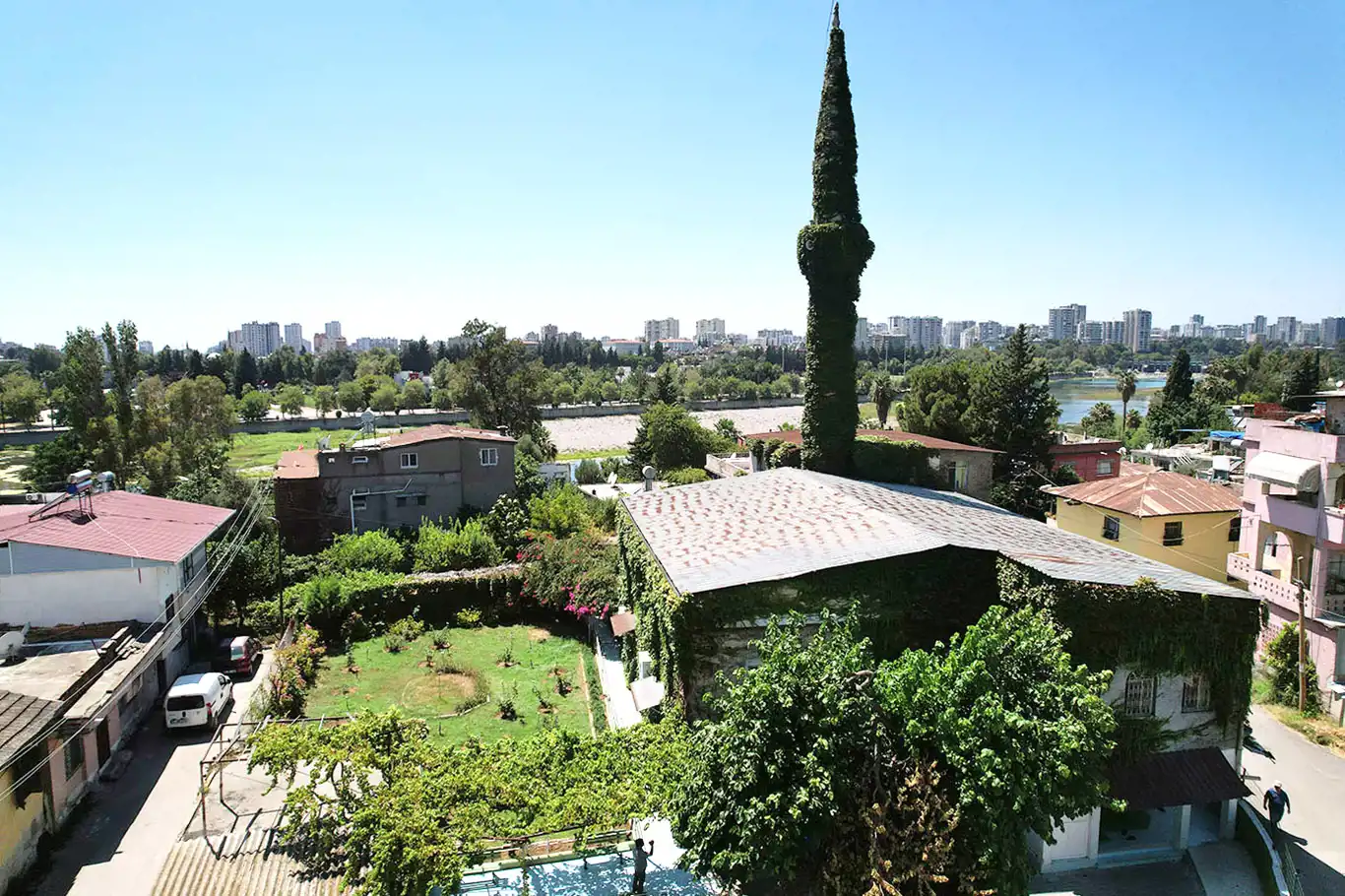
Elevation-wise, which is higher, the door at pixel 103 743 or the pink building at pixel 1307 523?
the pink building at pixel 1307 523

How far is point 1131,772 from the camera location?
45.6 ft

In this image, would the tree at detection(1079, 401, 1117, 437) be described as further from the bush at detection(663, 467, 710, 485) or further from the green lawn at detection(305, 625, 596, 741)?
the green lawn at detection(305, 625, 596, 741)

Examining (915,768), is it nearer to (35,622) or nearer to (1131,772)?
(1131,772)

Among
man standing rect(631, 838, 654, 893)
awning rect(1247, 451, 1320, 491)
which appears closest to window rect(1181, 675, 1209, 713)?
man standing rect(631, 838, 654, 893)

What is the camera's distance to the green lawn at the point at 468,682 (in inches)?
753

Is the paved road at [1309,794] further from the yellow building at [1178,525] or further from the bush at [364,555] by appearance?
the bush at [364,555]

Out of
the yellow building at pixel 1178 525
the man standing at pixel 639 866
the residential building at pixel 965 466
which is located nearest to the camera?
the man standing at pixel 639 866

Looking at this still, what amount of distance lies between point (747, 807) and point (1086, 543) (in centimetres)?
1220

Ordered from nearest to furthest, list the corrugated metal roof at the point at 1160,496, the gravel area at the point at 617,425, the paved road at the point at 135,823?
1. the paved road at the point at 135,823
2. the corrugated metal roof at the point at 1160,496
3. the gravel area at the point at 617,425

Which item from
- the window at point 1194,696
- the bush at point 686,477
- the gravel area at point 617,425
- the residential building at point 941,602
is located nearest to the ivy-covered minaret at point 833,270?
the residential building at point 941,602

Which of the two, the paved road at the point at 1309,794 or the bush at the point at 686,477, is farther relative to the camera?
the bush at the point at 686,477

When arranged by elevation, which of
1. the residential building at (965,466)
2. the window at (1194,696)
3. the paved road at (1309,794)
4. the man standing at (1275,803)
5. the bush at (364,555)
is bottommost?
the paved road at (1309,794)

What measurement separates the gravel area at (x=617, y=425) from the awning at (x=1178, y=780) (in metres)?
63.6

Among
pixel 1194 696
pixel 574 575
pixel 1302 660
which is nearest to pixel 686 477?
pixel 574 575
